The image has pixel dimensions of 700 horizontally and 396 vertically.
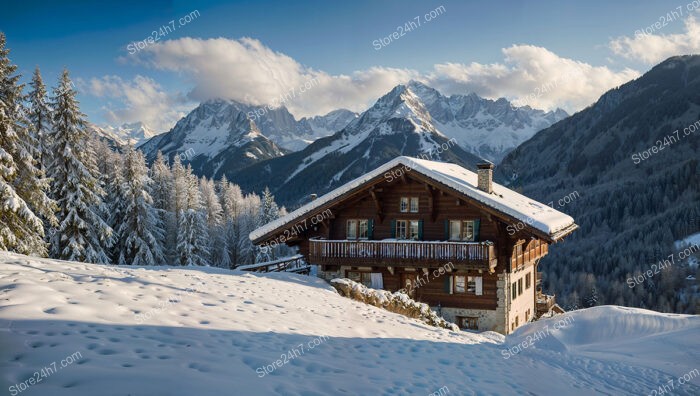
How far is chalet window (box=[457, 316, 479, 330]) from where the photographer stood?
882 inches

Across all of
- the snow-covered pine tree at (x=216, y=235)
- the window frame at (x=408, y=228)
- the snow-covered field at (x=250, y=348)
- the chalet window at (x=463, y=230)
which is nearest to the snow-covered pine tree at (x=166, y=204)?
the snow-covered pine tree at (x=216, y=235)

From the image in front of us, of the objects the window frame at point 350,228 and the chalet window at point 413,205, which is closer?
the chalet window at point 413,205

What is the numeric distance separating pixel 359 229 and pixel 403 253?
329cm

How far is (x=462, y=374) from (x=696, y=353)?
10904mm

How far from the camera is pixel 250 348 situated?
8.44 meters

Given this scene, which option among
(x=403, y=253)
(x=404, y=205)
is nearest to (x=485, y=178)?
(x=404, y=205)

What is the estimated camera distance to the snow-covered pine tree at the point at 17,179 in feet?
64.2

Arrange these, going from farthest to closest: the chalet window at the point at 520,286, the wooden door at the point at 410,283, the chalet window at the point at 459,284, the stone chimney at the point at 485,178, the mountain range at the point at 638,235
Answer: the mountain range at the point at 638,235
the chalet window at the point at 520,286
the stone chimney at the point at 485,178
the wooden door at the point at 410,283
the chalet window at the point at 459,284

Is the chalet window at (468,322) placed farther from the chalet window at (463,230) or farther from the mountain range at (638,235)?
the mountain range at (638,235)

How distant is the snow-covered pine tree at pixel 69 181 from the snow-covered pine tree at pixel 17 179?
3.04 metres

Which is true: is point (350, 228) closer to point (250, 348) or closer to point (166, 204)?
point (250, 348)

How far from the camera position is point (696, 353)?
50.0 feet

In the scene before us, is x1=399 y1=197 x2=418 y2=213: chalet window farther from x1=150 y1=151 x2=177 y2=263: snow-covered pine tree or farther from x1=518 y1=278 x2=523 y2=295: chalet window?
x1=150 y1=151 x2=177 y2=263: snow-covered pine tree

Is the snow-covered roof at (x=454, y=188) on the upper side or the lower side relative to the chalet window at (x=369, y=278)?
upper
